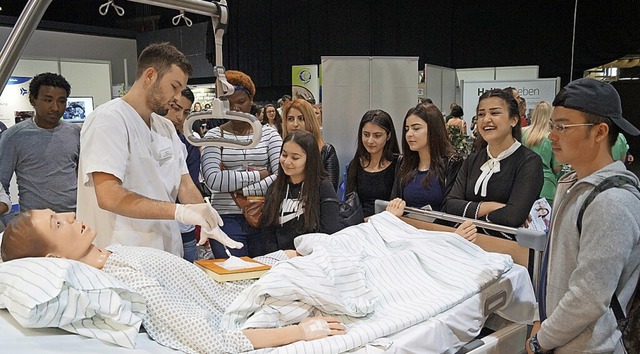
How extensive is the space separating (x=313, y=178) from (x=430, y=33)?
7.84 m

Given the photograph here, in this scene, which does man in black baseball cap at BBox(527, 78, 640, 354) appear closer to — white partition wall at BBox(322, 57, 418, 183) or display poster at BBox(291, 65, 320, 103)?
white partition wall at BBox(322, 57, 418, 183)

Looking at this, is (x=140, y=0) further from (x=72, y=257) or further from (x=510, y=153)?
(x=510, y=153)

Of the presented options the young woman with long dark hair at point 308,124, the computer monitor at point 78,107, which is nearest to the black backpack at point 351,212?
the young woman with long dark hair at point 308,124

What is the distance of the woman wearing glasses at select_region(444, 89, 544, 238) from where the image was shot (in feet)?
7.96

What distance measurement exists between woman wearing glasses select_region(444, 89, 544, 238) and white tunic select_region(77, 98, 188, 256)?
1432mm

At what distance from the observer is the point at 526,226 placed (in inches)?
99.1

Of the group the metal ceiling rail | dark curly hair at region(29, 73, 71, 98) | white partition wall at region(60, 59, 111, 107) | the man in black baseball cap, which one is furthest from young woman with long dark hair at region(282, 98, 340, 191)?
white partition wall at region(60, 59, 111, 107)

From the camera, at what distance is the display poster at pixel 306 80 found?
33.1 ft

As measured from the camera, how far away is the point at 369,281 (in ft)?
6.90

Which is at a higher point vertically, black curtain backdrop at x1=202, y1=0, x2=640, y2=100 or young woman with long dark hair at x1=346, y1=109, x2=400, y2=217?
black curtain backdrop at x1=202, y1=0, x2=640, y2=100

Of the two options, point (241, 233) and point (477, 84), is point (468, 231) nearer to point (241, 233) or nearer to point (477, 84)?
point (241, 233)

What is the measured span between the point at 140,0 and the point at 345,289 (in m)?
1.17

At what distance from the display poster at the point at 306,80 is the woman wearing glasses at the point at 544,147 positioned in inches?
231

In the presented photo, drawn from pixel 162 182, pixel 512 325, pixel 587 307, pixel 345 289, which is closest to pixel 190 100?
pixel 162 182
